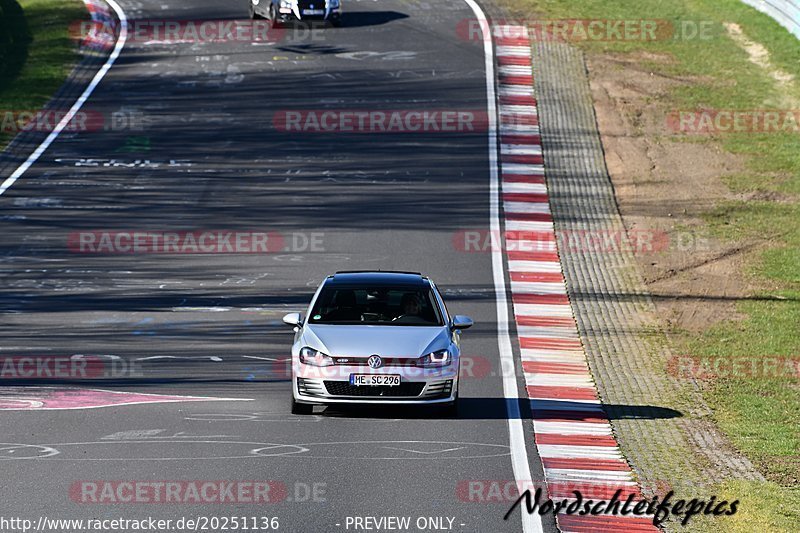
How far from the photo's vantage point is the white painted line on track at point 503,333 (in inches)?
480

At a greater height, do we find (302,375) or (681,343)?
(302,375)

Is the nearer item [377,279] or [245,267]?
[377,279]

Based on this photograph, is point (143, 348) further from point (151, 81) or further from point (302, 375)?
point (151, 81)

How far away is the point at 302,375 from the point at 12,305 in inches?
320

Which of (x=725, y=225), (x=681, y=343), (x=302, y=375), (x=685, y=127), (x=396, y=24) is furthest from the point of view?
(x=396, y=24)

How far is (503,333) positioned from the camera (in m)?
19.6

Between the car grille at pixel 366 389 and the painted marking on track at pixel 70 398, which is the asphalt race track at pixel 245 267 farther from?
the car grille at pixel 366 389

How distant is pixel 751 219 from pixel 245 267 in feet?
34.7

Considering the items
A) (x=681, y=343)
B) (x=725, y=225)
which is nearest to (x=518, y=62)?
(x=725, y=225)

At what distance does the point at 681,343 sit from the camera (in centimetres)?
2005

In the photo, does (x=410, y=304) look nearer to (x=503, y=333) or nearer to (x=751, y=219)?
(x=503, y=333)

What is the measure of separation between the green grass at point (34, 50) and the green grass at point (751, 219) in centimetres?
1429
